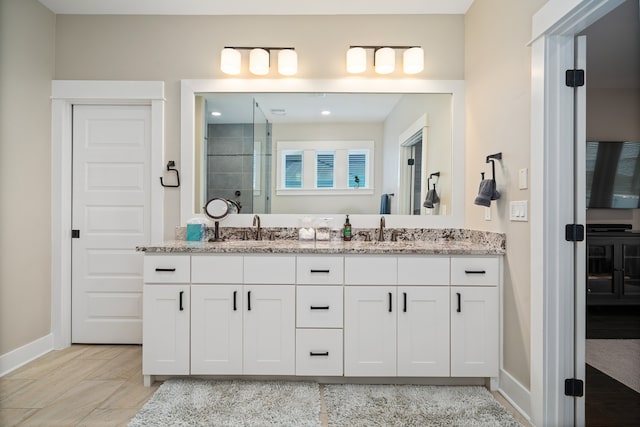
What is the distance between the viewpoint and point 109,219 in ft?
10.2

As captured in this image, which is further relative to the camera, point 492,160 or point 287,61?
point 287,61

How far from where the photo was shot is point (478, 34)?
271 cm

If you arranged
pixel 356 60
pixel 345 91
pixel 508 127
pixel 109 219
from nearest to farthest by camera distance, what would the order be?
pixel 508 127, pixel 356 60, pixel 345 91, pixel 109 219

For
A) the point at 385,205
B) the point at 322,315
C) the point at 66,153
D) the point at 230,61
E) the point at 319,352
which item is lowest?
the point at 319,352

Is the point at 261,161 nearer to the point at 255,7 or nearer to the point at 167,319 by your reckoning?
the point at 255,7

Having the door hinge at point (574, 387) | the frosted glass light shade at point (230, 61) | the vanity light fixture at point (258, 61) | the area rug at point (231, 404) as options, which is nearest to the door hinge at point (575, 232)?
the door hinge at point (574, 387)

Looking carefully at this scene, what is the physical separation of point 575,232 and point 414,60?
1.66m

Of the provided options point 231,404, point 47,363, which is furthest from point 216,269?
point 47,363

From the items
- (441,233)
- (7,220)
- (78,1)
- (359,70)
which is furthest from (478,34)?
(7,220)

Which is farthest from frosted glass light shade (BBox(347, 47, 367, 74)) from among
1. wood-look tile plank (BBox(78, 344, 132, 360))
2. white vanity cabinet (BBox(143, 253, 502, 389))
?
wood-look tile plank (BBox(78, 344, 132, 360))

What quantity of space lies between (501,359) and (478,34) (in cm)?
219

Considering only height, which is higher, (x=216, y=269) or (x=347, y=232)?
(x=347, y=232)

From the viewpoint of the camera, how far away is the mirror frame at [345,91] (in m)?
2.94

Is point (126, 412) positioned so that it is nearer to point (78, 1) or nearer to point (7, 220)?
point (7, 220)
